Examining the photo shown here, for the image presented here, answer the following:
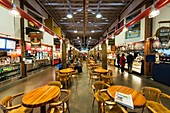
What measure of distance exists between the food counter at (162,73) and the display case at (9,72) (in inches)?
345

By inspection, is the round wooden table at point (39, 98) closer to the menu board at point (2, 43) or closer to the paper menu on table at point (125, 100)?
the paper menu on table at point (125, 100)

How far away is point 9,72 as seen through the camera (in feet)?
24.6

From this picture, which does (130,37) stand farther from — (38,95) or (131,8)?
(38,95)

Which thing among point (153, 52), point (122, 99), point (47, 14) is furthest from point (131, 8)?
point (122, 99)

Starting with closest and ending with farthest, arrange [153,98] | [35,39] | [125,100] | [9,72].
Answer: [125,100] < [153,98] < [9,72] < [35,39]

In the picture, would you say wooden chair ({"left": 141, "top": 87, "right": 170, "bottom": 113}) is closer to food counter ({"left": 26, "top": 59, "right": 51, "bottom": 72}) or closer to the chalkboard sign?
the chalkboard sign

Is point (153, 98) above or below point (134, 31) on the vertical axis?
below

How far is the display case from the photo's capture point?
22.5 ft

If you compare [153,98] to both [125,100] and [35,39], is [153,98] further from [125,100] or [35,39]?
[35,39]

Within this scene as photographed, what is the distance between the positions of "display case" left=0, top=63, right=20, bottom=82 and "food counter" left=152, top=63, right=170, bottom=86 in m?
8.76

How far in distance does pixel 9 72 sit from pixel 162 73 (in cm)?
901

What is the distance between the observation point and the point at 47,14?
11.5 metres

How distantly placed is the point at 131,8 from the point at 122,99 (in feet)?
27.9

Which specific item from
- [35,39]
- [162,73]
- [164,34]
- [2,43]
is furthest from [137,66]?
[2,43]
